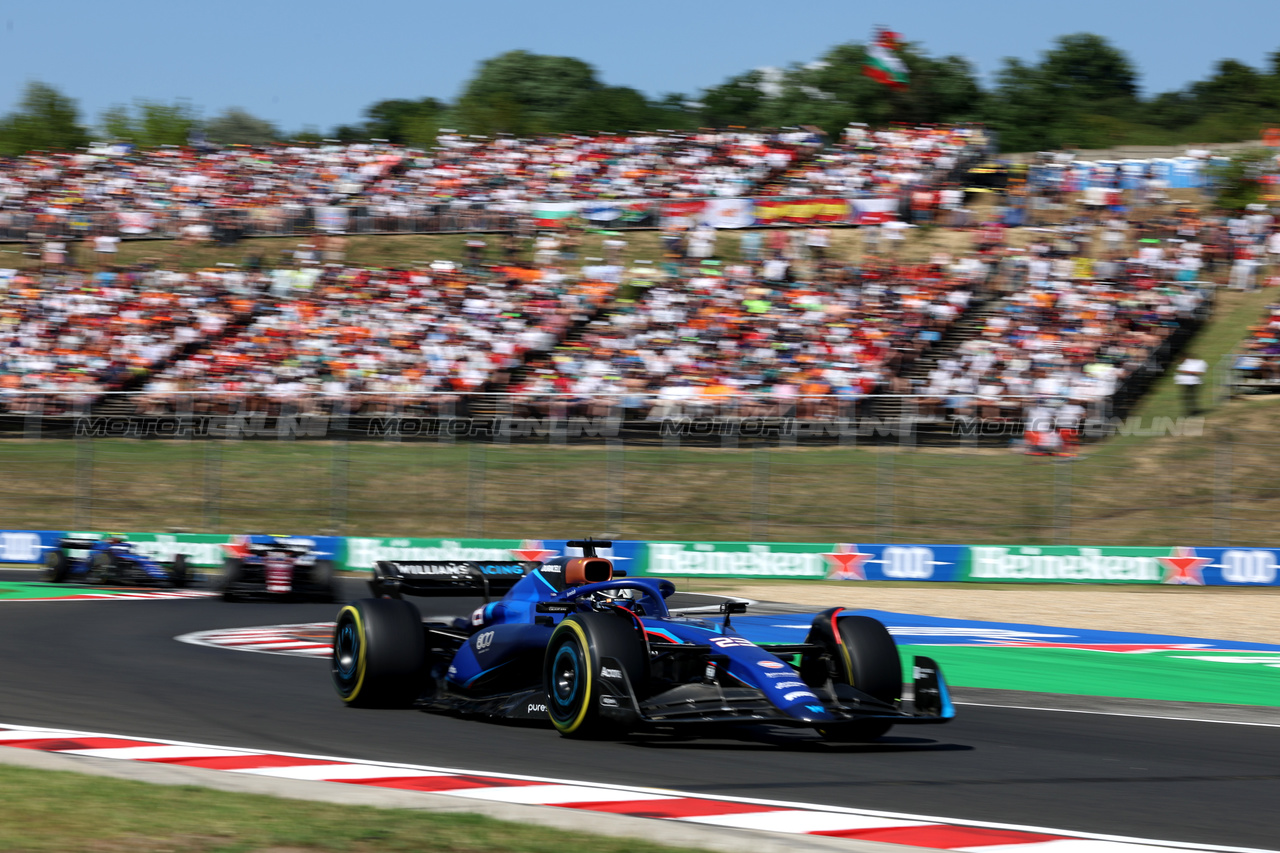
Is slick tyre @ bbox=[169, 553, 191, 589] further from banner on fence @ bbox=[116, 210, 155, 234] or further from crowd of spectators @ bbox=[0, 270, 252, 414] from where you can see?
banner on fence @ bbox=[116, 210, 155, 234]

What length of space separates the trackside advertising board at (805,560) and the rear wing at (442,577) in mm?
11733

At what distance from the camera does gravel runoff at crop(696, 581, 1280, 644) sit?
1673 centimetres

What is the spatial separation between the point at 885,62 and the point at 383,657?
3142 centimetres

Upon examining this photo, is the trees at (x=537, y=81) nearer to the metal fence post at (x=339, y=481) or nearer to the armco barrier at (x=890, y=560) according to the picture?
the metal fence post at (x=339, y=481)

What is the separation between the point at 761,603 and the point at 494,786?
12.7 meters

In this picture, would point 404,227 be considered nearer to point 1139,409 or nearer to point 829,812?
point 1139,409

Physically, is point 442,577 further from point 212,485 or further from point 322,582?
point 212,485

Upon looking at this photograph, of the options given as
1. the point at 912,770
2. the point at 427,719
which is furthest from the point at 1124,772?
the point at 427,719

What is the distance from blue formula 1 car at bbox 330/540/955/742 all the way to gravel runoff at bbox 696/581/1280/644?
896 cm

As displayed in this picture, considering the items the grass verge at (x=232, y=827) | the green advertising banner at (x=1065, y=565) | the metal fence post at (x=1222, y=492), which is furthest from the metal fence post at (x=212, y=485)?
the grass verge at (x=232, y=827)

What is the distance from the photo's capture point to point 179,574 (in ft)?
65.2

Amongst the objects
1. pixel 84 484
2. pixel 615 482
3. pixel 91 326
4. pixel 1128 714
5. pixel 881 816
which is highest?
pixel 91 326

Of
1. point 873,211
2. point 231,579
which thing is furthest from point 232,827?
point 873,211

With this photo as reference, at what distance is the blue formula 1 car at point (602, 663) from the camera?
742cm
